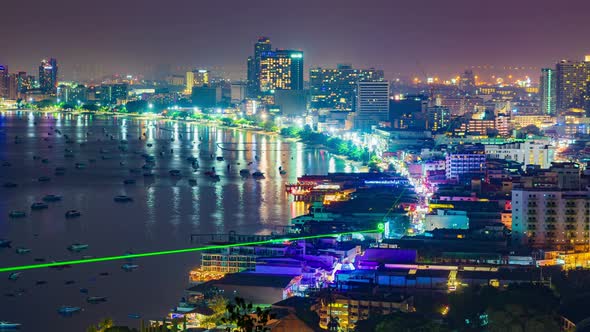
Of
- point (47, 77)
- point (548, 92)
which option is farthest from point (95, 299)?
point (47, 77)

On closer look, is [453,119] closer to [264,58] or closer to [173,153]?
[173,153]

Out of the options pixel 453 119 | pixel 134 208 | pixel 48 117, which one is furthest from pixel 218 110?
pixel 134 208

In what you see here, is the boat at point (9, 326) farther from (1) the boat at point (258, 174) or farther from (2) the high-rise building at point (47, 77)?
(2) the high-rise building at point (47, 77)

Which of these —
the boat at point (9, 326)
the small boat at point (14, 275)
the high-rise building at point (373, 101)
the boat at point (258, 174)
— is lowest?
the boat at point (9, 326)

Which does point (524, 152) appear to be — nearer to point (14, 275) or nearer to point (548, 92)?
point (14, 275)

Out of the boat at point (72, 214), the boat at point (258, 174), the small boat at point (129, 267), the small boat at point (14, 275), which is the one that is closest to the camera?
the small boat at point (14, 275)

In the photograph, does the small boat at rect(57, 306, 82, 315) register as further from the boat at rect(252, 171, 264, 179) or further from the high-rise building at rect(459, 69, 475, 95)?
the high-rise building at rect(459, 69, 475, 95)

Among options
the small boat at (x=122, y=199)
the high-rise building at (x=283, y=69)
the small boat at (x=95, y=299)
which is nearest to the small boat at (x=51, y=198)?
the small boat at (x=122, y=199)
